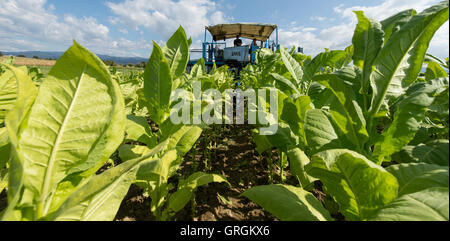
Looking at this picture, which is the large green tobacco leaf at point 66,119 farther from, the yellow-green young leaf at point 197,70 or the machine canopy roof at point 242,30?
the machine canopy roof at point 242,30

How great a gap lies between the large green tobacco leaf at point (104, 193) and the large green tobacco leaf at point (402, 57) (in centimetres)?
97

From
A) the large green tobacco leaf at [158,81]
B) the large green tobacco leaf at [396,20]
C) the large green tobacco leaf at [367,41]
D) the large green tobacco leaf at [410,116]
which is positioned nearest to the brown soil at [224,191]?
the large green tobacco leaf at [158,81]

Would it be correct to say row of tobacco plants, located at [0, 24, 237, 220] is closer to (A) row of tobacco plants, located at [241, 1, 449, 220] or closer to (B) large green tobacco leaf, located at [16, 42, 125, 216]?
(B) large green tobacco leaf, located at [16, 42, 125, 216]

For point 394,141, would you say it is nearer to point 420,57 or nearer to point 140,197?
point 420,57

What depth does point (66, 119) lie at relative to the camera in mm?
664

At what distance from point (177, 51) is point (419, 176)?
1414 millimetres

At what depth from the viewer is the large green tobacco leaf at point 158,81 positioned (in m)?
1.25

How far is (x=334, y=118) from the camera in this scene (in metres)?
1.03

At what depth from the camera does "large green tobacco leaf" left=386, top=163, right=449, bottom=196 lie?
1.98 feet

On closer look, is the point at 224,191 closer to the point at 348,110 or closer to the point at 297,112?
the point at 297,112

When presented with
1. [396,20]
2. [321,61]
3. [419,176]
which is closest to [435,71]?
[321,61]

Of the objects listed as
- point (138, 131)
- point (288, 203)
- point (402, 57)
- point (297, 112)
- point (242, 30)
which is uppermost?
point (242, 30)

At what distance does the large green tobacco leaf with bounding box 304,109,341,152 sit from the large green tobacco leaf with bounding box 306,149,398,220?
15 cm

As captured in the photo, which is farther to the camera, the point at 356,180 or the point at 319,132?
the point at 319,132
